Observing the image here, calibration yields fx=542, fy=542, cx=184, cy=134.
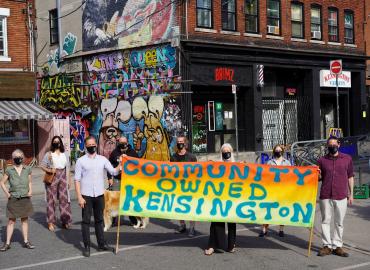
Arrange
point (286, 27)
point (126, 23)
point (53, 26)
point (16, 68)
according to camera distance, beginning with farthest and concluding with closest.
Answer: point (53, 26) < point (286, 27) < point (16, 68) < point (126, 23)

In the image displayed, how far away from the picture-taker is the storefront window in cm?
2261

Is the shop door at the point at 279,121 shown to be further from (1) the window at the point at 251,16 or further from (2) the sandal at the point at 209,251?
(2) the sandal at the point at 209,251

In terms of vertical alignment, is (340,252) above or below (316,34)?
below

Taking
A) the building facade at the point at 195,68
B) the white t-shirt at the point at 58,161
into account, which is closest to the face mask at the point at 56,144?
the white t-shirt at the point at 58,161

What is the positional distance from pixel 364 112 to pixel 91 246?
22.7 metres

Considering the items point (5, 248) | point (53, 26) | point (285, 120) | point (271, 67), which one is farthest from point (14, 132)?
point (5, 248)

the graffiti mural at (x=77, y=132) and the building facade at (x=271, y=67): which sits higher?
the building facade at (x=271, y=67)

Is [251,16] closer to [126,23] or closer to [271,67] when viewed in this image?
[271,67]

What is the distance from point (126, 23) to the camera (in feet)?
74.4

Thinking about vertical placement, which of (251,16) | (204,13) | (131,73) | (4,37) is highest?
(251,16)

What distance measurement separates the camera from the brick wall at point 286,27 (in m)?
21.4

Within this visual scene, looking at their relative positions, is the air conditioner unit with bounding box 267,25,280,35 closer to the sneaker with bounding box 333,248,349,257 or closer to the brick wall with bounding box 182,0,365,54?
the brick wall with bounding box 182,0,365,54

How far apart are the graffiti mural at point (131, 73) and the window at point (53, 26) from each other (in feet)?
9.44

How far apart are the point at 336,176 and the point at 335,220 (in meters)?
0.66
